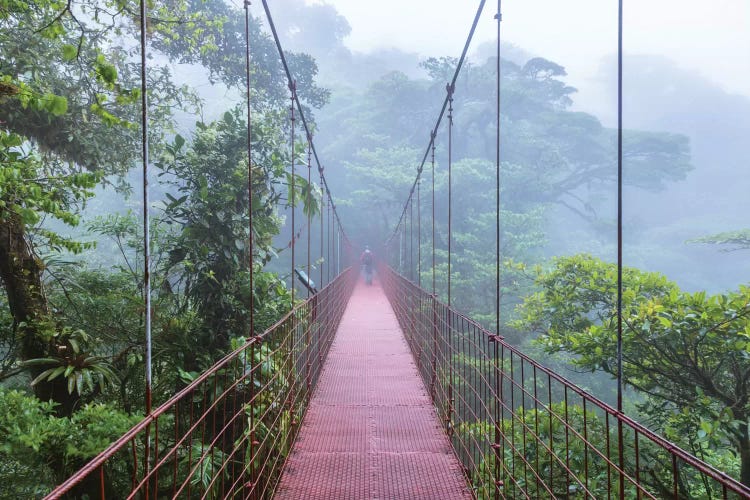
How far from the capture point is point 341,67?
26.5 meters

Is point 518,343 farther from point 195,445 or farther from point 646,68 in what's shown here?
point 646,68

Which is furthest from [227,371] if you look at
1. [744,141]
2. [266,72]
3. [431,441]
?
[744,141]

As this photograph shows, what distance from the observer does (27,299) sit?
2816mm

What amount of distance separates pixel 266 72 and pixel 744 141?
97.7ft

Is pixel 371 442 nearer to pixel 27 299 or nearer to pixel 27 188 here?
pixel 27 188

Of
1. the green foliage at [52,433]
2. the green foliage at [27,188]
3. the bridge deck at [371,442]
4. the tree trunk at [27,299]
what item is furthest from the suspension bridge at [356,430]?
the green foliage at [27,188]

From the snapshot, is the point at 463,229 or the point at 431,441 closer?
the point at 431,441

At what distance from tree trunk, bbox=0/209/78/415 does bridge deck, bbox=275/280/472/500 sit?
4.33ft

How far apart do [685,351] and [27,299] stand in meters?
3.84

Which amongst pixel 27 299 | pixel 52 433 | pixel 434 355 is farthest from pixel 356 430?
pixel 27 299

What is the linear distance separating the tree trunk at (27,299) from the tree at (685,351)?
3.16 meters

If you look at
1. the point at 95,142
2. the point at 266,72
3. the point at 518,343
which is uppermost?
the point at 266,72

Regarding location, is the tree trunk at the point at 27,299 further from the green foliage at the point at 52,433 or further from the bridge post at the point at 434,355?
the bridge post at the point at 434,355

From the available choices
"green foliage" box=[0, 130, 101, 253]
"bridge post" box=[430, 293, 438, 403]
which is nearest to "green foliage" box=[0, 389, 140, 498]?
"green foliage" box=[0, 130, 101, 253]
